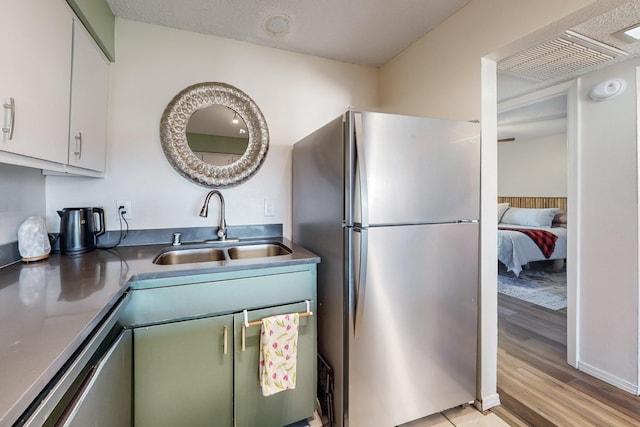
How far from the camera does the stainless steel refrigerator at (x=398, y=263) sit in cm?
135

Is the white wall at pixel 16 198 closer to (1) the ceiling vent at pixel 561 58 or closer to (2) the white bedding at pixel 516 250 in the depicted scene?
(1) the ceiling vent at pixel 561 58

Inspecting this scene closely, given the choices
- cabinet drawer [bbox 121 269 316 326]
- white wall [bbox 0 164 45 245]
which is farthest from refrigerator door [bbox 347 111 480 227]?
white wall [bbox 0 164 45 245]

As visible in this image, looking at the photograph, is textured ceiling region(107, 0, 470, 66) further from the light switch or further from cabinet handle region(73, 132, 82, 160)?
the light switch

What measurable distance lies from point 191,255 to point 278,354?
855mm

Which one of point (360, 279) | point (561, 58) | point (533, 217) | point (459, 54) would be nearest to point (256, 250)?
point (360, 279)

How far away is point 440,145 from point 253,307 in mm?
1256

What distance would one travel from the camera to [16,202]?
4.40ft

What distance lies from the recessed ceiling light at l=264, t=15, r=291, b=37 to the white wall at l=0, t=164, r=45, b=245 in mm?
1576

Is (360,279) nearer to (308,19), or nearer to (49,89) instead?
(49,89)

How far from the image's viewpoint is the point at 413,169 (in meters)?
1.41

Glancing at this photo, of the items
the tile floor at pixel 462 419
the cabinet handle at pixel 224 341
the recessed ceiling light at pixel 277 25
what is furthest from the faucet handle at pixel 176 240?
the tile floor at pixel 462 419

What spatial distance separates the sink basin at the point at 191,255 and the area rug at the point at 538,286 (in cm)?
352

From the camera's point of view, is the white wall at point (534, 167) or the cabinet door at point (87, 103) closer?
the cabinet door at point (87, 103)

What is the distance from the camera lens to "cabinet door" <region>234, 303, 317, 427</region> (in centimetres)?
133
